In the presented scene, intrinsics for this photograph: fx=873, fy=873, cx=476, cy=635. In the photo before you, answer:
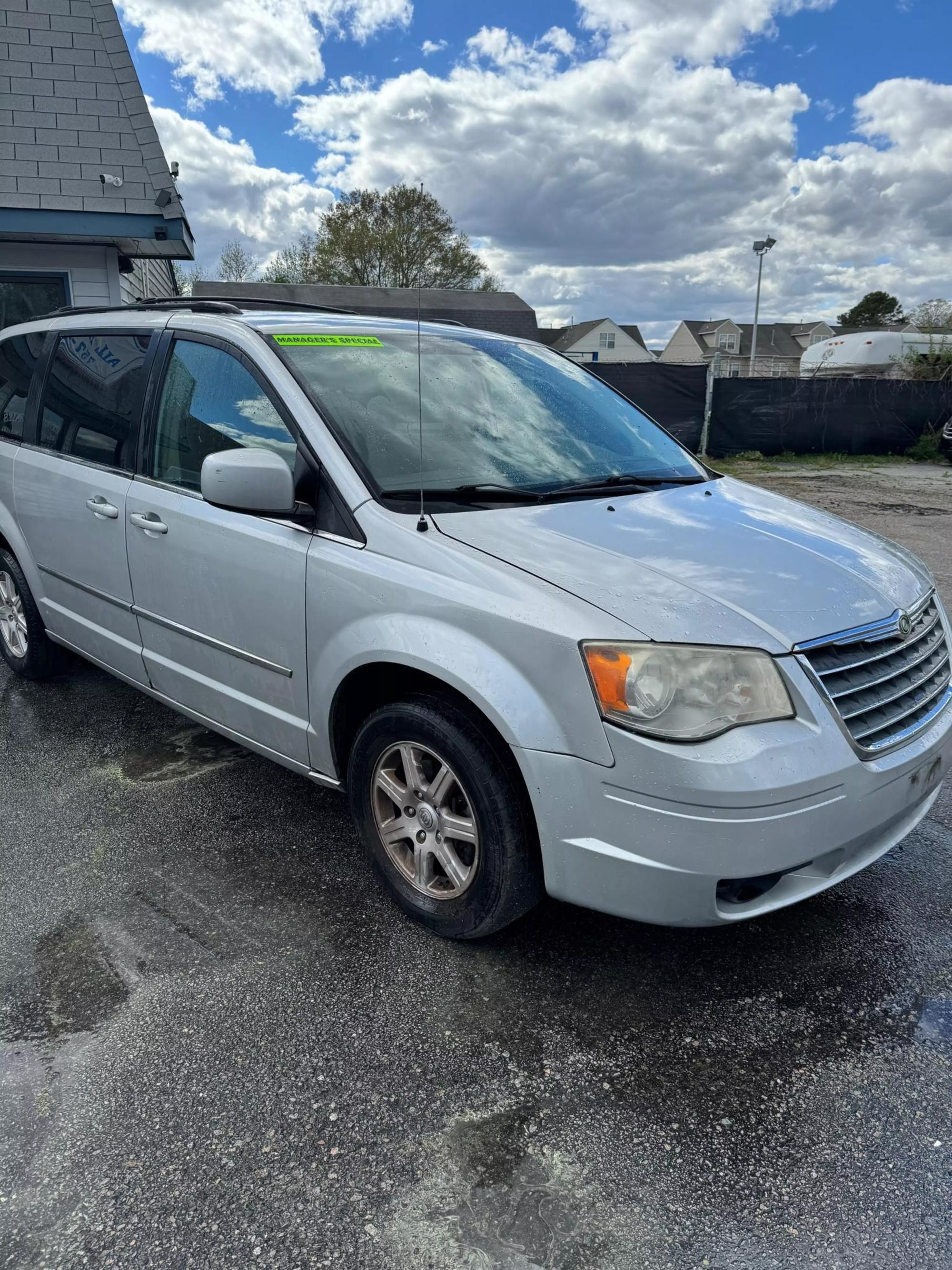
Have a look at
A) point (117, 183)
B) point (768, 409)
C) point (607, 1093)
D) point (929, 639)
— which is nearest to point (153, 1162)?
point (607, 1093)

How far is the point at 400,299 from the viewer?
35.3 meters

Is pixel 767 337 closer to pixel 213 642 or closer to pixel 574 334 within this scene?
pixel 574 334

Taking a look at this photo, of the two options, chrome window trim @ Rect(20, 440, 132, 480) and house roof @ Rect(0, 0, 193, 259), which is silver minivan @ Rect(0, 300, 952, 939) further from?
house roof @ Rect(0, 0, 193, 259)

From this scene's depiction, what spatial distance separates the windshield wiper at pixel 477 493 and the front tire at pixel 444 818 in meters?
0.64

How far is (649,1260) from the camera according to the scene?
1.72 metres

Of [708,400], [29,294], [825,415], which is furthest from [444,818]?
[825,415]

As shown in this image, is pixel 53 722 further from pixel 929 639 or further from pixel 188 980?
pixel 929 639

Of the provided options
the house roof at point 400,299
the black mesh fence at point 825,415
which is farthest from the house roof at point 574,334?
the black mesh fence at point 825,415

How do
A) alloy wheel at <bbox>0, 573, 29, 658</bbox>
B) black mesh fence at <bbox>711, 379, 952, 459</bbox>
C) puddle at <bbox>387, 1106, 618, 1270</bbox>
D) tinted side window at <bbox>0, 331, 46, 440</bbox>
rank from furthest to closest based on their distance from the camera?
1. black mesh fence at <bbox>711, 379, 952, 459</bbox>
2. alloy wheel at <bbox>0, 573, 29, 658</bbox>
3. tinted side window at <bbox>0, 331, 46, 440</bbox>
4. puddle at <bbox>387, 1106, 618, 1270</bbox>

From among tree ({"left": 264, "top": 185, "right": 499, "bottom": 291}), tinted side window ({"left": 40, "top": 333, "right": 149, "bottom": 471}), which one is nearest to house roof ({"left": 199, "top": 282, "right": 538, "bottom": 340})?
tree ({"left": 264, "top": 185, "right": 499, "bottom": 291})

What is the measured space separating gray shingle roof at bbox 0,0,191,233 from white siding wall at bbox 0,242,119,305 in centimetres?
92

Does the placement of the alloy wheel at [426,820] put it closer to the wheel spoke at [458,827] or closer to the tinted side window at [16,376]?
the wheel spoke at [458,827]

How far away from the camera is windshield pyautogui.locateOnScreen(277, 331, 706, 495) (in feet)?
9.33

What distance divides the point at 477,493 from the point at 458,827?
104cm
